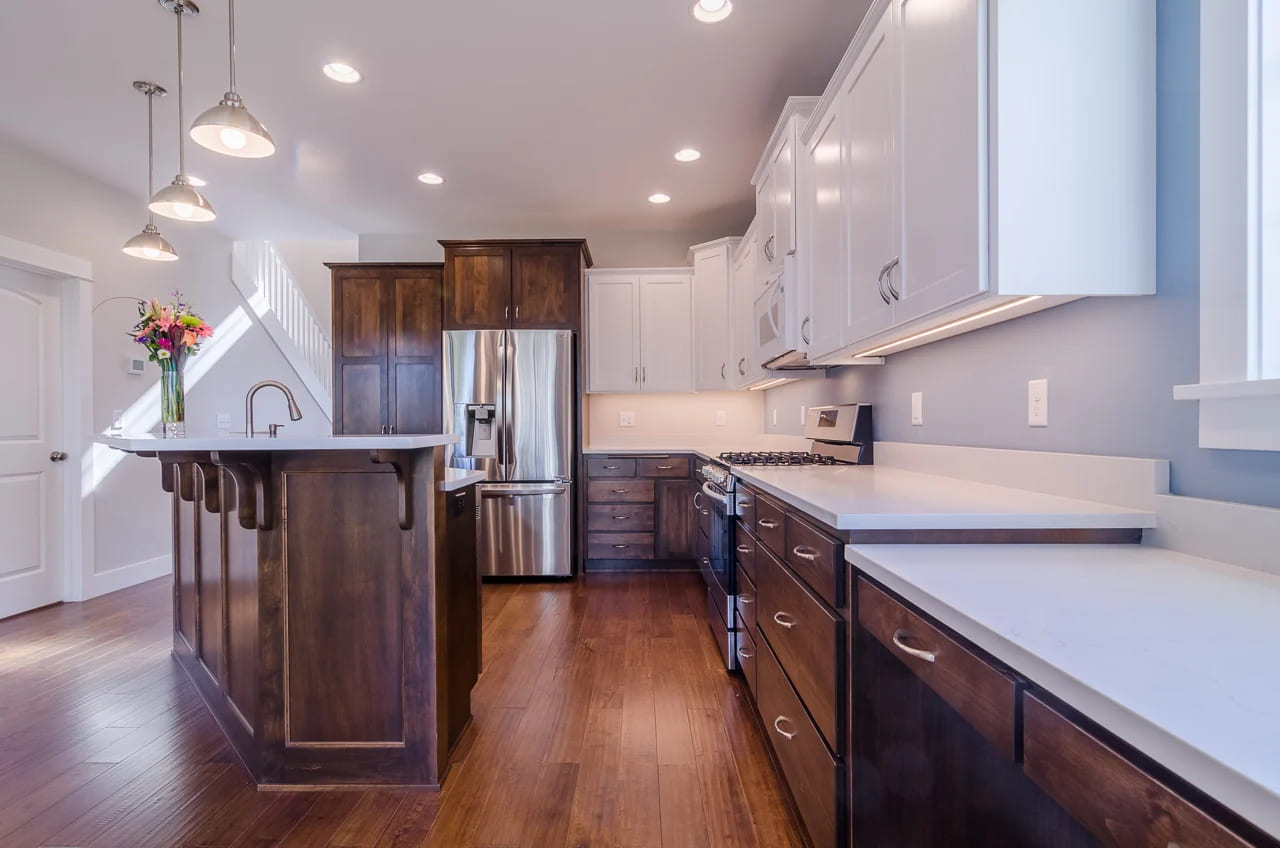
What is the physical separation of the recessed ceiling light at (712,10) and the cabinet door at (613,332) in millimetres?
2201

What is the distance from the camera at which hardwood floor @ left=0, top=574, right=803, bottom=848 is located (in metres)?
1.48

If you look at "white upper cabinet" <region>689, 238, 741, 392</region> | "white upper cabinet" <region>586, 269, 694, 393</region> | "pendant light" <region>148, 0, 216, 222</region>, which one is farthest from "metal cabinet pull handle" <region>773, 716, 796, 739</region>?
"white upper cabinet" <region>586, 269, 694, 393</region>

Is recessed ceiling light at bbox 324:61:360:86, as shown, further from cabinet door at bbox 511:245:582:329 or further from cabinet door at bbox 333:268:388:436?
cabinet door at bbox 333:268:388:436

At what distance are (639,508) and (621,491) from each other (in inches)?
7.0

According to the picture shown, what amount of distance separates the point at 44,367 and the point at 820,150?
4546mm

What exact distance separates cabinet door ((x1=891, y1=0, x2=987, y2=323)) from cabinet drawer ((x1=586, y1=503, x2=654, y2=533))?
2751 mm

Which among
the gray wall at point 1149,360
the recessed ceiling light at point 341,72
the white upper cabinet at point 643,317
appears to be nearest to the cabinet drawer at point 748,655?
the gray wall at point 1149,360

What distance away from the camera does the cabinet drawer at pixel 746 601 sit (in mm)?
1981

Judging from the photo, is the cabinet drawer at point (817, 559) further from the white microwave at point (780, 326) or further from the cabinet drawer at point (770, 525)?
the white microwave at point (780, 326)

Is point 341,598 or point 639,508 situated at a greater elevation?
point 341,598

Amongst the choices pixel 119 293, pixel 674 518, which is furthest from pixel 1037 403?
pixel 119 293

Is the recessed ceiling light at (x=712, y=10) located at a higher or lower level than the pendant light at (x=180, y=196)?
higher

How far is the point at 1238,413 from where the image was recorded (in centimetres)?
89

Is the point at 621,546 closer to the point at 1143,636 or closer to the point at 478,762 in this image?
the point at 478,762
